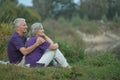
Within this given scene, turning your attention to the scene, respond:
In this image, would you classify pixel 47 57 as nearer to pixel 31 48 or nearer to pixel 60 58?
pixel 60 58

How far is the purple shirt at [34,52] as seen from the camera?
11.4 m

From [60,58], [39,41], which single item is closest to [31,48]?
[39,41]

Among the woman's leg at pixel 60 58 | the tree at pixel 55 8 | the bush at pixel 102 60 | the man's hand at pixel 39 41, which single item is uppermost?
the man's hand at pixel 39 41

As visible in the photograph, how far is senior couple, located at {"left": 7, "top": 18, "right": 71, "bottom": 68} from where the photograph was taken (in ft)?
37.1

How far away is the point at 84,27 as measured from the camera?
40844 mm

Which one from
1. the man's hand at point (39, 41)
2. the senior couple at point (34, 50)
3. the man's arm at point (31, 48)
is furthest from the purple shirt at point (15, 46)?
the man's hand at point (39, 41)

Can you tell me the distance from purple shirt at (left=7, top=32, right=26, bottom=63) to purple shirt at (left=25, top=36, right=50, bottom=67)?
191 mm

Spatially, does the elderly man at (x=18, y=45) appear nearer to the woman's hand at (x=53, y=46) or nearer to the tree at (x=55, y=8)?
the woman's hand at (x=53, y=46)

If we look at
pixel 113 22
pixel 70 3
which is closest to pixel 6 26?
pixel 113 22

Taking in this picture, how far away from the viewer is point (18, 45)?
1141 cm

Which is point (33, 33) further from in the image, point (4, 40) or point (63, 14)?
point (63, 14)

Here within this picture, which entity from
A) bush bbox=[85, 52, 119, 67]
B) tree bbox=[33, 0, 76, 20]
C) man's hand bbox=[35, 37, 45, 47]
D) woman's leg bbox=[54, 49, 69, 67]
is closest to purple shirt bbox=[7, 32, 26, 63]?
man's hand bbox=[35, 37, 45, 47]

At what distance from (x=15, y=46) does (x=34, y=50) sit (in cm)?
45

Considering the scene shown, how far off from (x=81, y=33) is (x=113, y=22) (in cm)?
689
